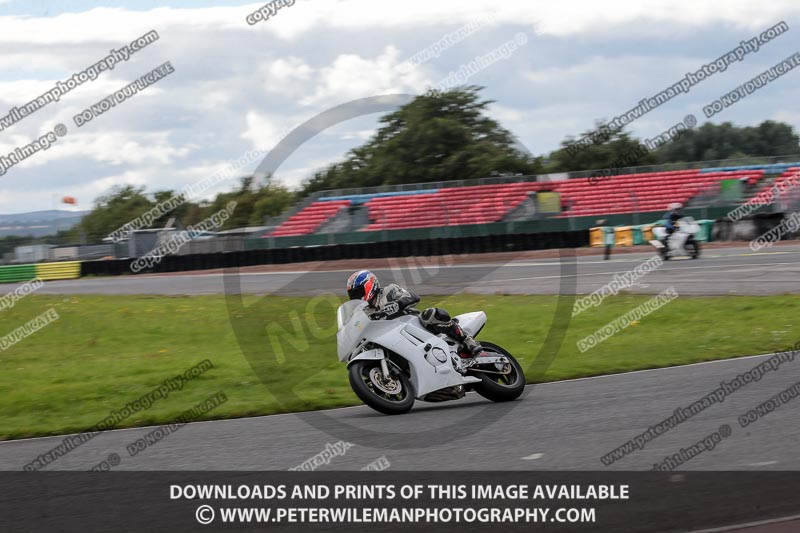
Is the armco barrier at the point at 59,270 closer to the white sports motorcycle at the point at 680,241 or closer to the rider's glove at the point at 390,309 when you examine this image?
the white sports motorcycle at the point at 680,241

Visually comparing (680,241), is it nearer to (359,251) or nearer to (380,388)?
(359,251)

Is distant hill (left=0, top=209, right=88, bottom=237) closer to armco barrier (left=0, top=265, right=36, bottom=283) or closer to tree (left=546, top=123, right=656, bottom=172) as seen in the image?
armco barrier (left=0, top=265, right=36, bottom=283)

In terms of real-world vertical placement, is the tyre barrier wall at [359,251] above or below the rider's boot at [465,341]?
above

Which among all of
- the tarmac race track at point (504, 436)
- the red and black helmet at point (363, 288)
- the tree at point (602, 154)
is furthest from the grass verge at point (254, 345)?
the tree at point (602, 154)

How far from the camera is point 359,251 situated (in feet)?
115

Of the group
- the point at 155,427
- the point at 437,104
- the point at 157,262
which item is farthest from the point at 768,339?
the point at 437,104

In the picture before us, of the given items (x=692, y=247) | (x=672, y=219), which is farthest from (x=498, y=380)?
(x=692, y=247)

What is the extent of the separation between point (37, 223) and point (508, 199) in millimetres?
20954

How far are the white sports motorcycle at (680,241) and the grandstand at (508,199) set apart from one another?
466 inches

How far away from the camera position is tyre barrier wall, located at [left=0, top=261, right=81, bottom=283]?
41.9 metres

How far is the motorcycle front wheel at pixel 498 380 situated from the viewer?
8.79 metres

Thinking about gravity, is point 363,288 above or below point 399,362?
above

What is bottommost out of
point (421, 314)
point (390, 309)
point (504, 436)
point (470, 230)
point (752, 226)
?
point (504, 436)

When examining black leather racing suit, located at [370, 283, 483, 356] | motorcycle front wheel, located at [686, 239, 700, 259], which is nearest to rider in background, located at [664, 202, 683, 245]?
motorcycle front wheel, located at [686, 239, 700, 259]
